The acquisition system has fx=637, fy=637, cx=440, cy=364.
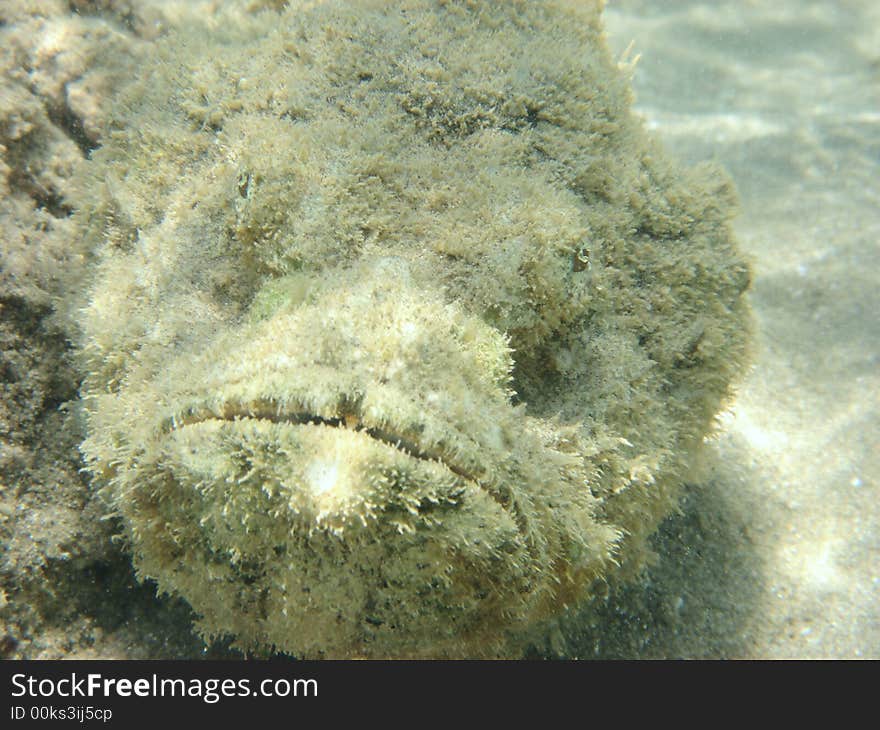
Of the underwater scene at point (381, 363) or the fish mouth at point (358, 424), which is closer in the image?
the fish mouth at point (358, 424)

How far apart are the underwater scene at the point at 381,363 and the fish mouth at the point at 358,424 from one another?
11 mm

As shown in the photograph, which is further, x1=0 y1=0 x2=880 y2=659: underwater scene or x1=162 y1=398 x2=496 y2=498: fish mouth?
x1=0 y1=0 x2=880 y2=659: underwater scene

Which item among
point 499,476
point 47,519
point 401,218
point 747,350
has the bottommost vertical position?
point 47,519

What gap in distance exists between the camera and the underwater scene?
2.25m

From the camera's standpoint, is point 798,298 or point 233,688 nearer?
point 233,688

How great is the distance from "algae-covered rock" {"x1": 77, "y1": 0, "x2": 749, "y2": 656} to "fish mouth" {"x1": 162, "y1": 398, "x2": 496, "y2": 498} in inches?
0.5

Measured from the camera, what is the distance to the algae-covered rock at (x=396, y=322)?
2.19 metres

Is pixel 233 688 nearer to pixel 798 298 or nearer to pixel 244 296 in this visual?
pixel 244 296

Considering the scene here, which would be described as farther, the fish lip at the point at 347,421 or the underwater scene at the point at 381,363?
the underwater scene at the point at 381,363

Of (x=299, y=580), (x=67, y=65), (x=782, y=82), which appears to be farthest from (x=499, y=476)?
(x=782, y=82)

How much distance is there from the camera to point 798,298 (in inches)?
252

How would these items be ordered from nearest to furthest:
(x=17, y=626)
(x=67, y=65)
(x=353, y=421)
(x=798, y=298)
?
(x=353, y=421), (x=17, y=626), (x=67, y=65), (x=798, y=298)

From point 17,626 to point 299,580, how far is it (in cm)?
201

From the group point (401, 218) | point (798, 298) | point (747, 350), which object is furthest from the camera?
point (798, 298)
